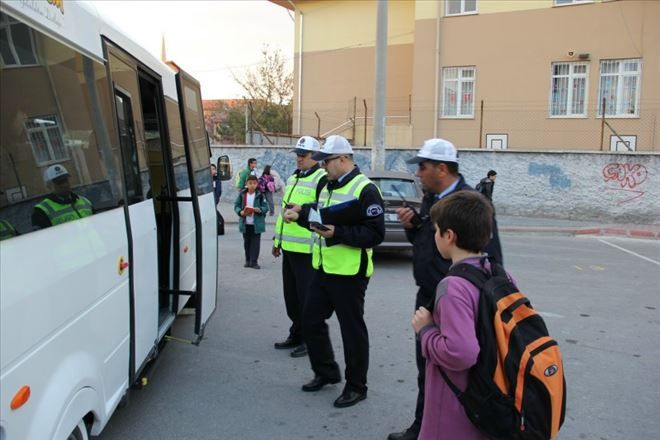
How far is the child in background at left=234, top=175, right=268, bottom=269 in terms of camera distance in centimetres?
884

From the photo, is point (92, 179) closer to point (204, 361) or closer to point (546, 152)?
point (204, 361)

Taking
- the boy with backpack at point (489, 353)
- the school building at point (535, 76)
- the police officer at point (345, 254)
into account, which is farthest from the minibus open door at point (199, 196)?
the school building at point (535, 76)

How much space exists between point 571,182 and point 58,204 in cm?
1666

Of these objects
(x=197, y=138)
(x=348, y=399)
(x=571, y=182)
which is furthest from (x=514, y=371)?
(x=571, y=182)

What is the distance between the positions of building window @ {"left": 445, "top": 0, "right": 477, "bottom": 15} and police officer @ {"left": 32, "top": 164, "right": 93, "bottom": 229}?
64.5ft

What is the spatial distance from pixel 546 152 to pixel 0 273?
17.1 metres

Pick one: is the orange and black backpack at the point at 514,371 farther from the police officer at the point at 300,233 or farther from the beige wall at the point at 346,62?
the beige wall at the point at 346,62

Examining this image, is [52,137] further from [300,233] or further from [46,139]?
[300,233]

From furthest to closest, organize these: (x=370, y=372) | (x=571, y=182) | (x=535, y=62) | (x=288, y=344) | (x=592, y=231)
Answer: (x=535, y=62)
(x=571, y=182)
(x=592, y=231)
(x=288, y=344)
(x=370, y=372)

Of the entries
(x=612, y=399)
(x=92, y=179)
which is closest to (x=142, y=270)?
(x=92, y=179)

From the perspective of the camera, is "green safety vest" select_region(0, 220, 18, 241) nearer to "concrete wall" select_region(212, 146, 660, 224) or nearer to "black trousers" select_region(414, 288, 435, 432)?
"black trousers" select_region(414, 288, 435, 432)

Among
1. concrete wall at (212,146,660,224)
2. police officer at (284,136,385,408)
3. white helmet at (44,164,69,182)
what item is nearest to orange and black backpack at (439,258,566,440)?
white helmet at (44,164,69,182)

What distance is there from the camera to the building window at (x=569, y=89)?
1894 cm

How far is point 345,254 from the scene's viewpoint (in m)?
3.97
